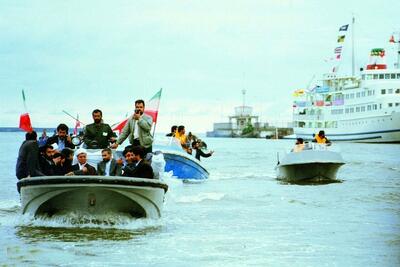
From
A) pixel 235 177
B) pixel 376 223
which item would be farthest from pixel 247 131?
pixel 376 223

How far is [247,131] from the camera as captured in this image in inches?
7618

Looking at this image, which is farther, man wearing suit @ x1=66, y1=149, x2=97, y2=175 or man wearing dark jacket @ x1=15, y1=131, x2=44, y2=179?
man wearing dark jacket @ x1=15, y1=131, x2=44, y2=179

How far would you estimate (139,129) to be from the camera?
14.6 meters

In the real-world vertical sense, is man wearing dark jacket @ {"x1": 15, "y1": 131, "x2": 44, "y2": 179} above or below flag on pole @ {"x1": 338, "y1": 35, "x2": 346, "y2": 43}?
below

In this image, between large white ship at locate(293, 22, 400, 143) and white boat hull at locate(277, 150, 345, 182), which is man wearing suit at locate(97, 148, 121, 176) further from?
large white ship at locate(293, 22, 400, 143)

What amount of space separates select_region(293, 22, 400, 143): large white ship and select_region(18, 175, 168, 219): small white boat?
82.9 meters

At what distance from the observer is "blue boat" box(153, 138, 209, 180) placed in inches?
928

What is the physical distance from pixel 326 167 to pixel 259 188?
113 inches

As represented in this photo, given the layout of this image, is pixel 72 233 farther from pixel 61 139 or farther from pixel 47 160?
pixel 61 139

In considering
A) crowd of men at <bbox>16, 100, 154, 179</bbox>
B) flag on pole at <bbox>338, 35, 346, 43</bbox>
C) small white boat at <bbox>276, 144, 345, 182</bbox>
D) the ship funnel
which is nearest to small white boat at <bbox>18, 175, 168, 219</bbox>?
crowd of men at <bbox>16, 100, 154, 179</bbox>

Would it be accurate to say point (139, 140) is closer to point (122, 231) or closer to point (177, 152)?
point (122, 231)

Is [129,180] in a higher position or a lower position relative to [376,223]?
higher

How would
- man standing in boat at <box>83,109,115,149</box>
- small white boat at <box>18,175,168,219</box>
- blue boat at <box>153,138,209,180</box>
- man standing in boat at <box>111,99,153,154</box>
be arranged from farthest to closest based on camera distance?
1. blue boat at <box>153,138,209,180</box>
2. man standing in boat at <box>83,109,115,149</box>
3. man standing in boat at <box>111,99,153,154</box>
4. small white boat at <box>18,175,168,219</box>

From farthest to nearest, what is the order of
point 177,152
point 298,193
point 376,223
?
point 177,152, point 298,193, point 376,223
